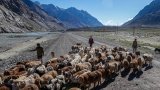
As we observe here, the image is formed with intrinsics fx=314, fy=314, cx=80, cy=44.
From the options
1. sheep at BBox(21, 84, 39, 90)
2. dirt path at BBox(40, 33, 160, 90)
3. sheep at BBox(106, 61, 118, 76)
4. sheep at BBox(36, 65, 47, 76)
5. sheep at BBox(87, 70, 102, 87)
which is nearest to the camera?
sheep at BBox(21, 84, 39, 90)

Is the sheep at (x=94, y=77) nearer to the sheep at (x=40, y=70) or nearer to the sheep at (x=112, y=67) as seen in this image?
the sheep at (x=112, y=67)

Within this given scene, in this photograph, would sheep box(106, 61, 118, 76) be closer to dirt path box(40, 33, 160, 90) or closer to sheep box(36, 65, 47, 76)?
dirt path box(40, 33, 160, 90)

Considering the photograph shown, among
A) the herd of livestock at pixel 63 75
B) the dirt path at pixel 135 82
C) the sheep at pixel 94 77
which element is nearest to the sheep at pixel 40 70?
the herd of livestock at pixel 63 75

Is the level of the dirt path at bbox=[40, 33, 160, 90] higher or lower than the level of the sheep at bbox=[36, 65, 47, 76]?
lower

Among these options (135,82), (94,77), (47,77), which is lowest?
(135,82)

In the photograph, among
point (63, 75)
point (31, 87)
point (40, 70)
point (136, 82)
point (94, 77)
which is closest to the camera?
point (31, 87)

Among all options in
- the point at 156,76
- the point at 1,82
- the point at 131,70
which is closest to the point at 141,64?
the point at 131,70

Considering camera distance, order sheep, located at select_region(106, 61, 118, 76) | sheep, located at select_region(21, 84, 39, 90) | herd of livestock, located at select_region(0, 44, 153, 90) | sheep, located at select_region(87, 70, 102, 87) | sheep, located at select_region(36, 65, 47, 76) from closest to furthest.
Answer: sheep, located at select_region(21, 84, 39, 90) < herd of livestock, located at select_region(0, 44, 153, 90) < sheep, located at select_region(87, 70, 102, 87) < sheep, located at select_region(36, 65, 47, 76) < sheep, located at select_region(106, 61, 118, 76)

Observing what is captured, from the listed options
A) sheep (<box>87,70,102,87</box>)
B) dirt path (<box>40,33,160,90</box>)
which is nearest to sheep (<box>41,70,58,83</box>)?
sheep (<box>87,70,102,87</box>)

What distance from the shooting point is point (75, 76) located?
20125 millimetres

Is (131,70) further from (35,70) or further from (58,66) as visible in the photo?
(35,70)

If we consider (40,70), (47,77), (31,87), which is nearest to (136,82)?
(47,77)

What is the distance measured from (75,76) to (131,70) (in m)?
7.13

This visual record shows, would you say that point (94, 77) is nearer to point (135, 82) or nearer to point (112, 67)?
point (135, 82)
